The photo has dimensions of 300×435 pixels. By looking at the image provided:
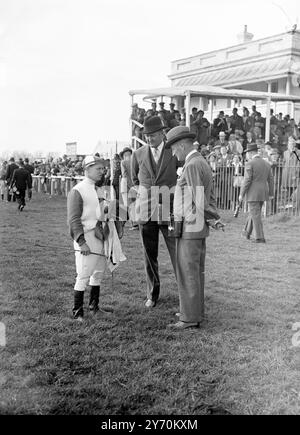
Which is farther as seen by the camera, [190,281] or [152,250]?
[152,250]

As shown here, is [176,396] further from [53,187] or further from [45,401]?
[53,187]

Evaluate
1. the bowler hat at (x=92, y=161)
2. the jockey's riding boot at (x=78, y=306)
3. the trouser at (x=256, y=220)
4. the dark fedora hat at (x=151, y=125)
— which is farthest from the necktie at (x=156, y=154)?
the trouser at (x=256, y=220)

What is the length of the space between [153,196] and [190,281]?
125cm

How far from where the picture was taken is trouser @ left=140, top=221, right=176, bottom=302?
6.15 meters

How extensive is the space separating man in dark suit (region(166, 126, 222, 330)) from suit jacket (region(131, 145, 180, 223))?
0.74m

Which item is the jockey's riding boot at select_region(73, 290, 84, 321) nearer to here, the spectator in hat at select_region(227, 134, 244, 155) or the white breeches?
the white breeches

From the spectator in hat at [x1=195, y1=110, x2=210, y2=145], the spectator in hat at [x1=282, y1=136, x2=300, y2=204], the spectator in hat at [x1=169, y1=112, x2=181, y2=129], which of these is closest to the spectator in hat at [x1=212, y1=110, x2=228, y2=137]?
the spectator in hat at [x1=195, y1=110, x2=210, y2=145]

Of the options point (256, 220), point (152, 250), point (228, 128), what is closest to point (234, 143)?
point (228, 128)

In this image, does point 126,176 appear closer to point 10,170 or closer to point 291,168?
point 291,168

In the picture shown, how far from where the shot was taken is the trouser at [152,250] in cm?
615

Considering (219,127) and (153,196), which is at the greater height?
(219,127)

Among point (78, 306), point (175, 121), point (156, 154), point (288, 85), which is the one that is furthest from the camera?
point (288, 85)

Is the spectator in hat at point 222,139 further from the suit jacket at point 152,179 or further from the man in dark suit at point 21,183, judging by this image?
the suit jacket at point 152,179

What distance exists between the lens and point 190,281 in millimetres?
5383
